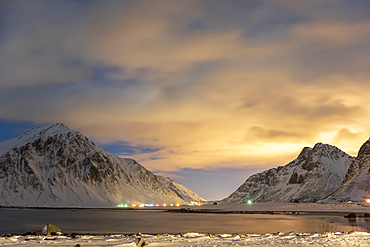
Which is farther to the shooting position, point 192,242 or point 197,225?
point 197,225

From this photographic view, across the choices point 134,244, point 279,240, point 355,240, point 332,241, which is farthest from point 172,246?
point 355,240

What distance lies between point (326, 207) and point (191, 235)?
328 feet

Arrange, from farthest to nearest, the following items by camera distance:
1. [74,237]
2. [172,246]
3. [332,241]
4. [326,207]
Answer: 1. [326,207]
2. [74,237]
3. [332,241]
4. [172,246]

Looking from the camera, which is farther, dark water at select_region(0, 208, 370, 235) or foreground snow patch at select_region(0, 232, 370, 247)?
dark water at select_region(0, 208, 370, 235)

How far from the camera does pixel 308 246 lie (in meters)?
24.1

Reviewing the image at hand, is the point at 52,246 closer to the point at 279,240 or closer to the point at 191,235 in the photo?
the point at 191,235

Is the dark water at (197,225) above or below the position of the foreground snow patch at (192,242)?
below

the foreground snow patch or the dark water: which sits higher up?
the foreground snow patch

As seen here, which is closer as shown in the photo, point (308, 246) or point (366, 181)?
point (308, 246)

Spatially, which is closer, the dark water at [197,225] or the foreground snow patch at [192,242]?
the foreground snow patch at [192,242]

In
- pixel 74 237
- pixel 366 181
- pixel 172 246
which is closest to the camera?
pixel 172 246

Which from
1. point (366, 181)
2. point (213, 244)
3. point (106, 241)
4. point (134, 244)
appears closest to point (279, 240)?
point (213, 244)

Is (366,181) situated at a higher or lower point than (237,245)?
higher

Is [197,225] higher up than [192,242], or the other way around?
[192,242]
